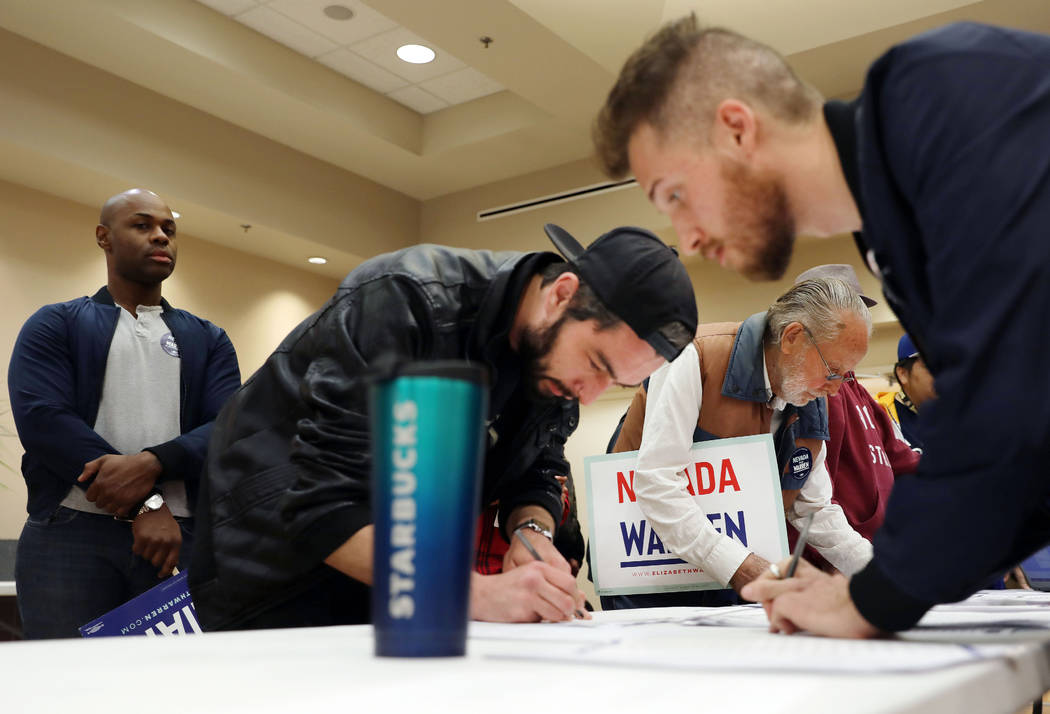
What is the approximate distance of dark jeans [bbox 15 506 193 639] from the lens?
2.15 m

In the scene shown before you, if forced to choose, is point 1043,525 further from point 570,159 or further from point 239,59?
point 570,159

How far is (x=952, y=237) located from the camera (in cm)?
81

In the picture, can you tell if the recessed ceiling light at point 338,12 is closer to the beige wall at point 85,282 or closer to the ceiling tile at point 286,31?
the ceiling tile at point 286,31

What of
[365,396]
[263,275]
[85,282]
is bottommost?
[365,396]

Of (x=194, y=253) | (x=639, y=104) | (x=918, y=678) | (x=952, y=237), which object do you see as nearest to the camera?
(x=918, y=678)

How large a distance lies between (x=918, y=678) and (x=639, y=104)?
0.87 meters

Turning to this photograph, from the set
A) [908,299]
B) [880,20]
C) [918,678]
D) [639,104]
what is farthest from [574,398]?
[880,20]

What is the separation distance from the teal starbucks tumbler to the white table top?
0.19 ft

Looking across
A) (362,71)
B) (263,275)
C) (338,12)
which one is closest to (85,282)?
(263,275)

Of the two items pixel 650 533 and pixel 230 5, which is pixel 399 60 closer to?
pixel 230 5

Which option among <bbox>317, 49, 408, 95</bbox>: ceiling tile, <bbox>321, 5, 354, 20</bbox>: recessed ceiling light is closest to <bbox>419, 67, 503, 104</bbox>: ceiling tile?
<bbox>317, 49, 408, 95</bbox>: ceiling tile

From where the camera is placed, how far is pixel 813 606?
896 millimetres

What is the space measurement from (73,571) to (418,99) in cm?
487

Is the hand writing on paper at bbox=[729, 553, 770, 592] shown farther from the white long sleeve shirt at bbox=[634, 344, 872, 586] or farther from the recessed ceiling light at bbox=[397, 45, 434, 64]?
the recessed ceiling light at bbox=[397, 45, 434, 64]
